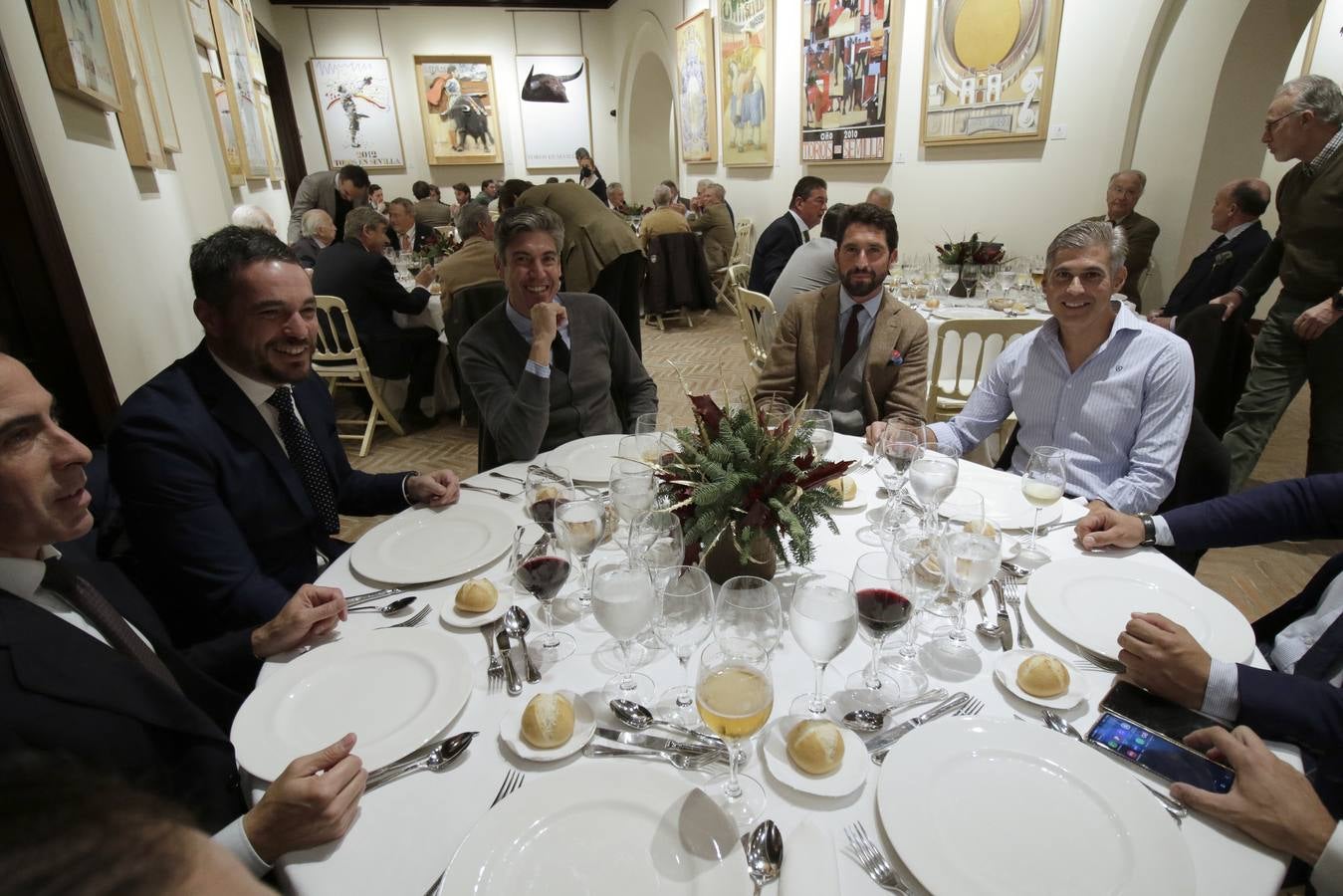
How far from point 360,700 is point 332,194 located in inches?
302

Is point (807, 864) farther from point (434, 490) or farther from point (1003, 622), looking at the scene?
point (434, 490)

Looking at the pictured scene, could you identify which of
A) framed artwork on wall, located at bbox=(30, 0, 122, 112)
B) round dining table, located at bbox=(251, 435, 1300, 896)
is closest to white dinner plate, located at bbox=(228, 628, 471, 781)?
round dining table, located at bbox=(251, 435, 1300, 896)

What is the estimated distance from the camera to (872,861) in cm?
77

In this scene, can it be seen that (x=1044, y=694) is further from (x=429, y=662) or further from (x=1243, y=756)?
(x=429, y=662)

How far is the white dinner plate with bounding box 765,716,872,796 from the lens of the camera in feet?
2.77

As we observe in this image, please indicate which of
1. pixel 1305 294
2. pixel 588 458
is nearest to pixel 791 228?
pixel 1305 294

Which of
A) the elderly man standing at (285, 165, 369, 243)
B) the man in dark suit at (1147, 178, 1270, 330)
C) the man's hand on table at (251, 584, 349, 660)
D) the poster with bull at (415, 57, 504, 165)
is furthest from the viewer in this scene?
the poster with bull at (415, 57, 504, 165)

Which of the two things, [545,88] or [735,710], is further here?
[545,88]

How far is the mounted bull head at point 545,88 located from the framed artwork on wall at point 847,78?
6999mm

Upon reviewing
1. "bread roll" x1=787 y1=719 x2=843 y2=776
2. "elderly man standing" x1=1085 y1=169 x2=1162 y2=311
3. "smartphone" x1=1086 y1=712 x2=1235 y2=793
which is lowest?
"smartphone" x1=1086 y1=712 x2=1235 y2=793

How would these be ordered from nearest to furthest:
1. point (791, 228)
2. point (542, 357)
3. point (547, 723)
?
1. point (547, 723)
2. point (542, 357)
3. point (791, 228)

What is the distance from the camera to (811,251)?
4.00m

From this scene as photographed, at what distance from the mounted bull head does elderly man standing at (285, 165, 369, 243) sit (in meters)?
6.27

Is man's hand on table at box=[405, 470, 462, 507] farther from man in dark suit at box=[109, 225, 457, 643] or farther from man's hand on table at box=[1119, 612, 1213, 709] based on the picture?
man's hand on table at box=[1119, 612, 1213, 709]
